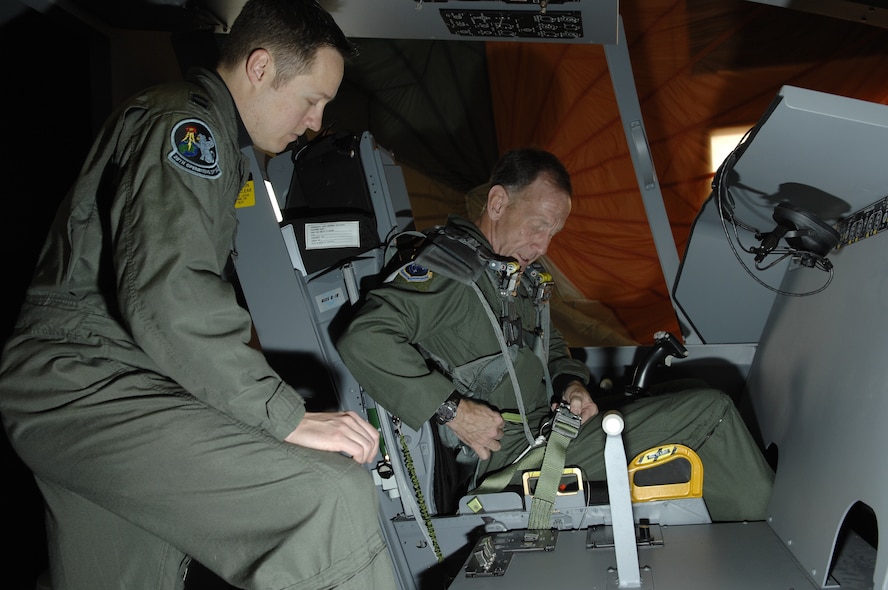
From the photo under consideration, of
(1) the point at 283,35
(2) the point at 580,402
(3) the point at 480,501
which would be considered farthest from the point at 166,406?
(2) the point at 580,402

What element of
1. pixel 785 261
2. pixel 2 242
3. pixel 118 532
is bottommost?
pixel 118 532

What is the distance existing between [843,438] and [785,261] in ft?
2.79

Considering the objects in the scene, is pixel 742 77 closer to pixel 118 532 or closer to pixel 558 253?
pixel 558 253

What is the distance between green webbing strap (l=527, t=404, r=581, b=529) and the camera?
2037mm

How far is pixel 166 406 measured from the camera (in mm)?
1207

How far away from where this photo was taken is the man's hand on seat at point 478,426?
208 cm

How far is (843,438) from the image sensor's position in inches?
65.4

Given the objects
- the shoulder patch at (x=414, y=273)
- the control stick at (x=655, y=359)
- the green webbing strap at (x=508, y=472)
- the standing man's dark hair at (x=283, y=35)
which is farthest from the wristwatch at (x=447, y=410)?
the standing man's dark hair at (x=283, y=35)

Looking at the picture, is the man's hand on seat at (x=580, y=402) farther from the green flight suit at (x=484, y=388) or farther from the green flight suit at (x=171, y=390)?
the green flight suit at (x=171, y=390)

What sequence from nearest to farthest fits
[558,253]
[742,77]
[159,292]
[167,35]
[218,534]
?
[159,292], [218,534], [167,35], [742,77], [558,253]

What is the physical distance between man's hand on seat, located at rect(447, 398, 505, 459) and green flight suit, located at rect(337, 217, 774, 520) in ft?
0.30

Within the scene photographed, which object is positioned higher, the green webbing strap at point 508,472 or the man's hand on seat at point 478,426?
the man's hand on seat at point 478,426

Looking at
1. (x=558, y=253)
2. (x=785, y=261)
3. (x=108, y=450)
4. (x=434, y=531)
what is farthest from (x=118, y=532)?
→ (x=558, y=253)

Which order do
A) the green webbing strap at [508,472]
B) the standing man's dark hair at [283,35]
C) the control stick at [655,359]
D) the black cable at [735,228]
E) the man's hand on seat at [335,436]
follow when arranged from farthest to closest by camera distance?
the control stick at [655,359] → the green webbing strap at [508,472] → the black cable at [735,228] → the standing man's dark hair at [283,35] → the man's hand on seat at [335,436]
